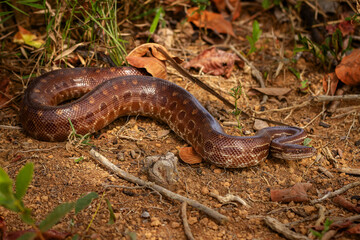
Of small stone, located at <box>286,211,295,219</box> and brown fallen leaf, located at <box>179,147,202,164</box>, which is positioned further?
brown fallen leaf, located at <box>179,147,202,164</box>

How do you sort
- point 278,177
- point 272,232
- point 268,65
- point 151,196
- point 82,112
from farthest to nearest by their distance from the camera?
point 268,65, point 82,112, point 278,177, point 151,196, point 272,232

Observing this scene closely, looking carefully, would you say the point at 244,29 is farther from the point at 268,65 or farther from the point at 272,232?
the point at 272,232

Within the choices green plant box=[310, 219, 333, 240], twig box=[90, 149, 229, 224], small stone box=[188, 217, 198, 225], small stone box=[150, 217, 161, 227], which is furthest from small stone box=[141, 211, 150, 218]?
green plant box=[310, 219, 333, 240]

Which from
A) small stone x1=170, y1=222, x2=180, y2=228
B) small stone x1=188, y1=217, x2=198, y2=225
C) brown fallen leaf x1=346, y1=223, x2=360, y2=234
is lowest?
small stone x1=188, y1=217, x2=198, y2=225

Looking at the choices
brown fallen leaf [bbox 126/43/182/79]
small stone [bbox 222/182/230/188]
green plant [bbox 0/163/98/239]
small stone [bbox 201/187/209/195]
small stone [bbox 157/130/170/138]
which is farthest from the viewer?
brown fallen leaf [bbox 126/43/182/79]

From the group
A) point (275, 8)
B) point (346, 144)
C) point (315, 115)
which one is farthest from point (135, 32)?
point (346, 144)

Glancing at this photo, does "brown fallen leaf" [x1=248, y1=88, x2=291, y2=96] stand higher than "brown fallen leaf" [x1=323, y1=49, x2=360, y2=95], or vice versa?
"brown fallen leaf" [x1=323, y1=49, x2=360, y2=95]

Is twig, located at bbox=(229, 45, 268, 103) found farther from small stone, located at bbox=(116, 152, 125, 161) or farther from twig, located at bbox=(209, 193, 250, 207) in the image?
small stone, located at bbox=(116, 152, 125, 161)
